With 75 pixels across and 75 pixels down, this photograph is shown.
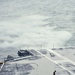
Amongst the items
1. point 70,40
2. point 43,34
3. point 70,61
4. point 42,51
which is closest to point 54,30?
point 43,34

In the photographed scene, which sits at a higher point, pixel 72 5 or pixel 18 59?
pixel 72 5

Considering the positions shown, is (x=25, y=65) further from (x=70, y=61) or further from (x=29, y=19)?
(x=29, y=19)

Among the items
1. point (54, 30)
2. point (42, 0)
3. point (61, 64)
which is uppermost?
point (42, 0)

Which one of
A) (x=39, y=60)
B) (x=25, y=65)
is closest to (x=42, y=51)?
(x=39, y=60)

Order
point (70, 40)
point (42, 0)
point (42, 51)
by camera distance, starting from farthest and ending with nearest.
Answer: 1. point (42, 0)
2. point (70, 40)
3. point (42, 51)

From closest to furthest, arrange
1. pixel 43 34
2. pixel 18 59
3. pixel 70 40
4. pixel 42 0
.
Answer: pixel 18 59, pixel 70 40, pixel 43 34, pixel 42 0

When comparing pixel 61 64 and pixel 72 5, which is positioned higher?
pixel 72 5

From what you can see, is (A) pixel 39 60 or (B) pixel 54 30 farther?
(B) pixel 54 30

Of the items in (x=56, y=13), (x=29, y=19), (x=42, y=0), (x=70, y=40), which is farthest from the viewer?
(x=42, y=0)

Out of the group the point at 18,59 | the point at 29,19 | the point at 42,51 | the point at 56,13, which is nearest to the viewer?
the point at 18,59

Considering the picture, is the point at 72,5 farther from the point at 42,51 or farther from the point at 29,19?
the point at 42,51
